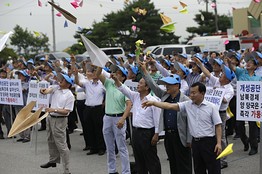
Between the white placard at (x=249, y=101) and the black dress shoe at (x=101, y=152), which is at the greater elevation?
the white placard at (x=249, y=101)

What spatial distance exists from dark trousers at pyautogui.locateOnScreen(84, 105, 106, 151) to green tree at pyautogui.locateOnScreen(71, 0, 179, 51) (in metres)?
33.3

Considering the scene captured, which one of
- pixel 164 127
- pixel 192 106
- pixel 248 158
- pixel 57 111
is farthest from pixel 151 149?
pixel 248 158

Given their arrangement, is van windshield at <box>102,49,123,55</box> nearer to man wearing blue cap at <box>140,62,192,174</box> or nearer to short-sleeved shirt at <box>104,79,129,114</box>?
short-sleeved shirt at <box>104,79,129,114</box>

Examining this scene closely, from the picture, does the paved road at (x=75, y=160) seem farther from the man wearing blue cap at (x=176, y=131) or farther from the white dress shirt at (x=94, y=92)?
the man wearing blue cap at (x=176, y=131)

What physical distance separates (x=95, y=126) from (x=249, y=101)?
415cm

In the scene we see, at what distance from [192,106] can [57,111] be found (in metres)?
2.72

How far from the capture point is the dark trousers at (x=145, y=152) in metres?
6.99

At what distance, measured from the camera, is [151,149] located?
6988 millimetres

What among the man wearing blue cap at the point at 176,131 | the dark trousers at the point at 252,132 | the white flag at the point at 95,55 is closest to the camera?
the man wearing blue cap at the point at 176,131

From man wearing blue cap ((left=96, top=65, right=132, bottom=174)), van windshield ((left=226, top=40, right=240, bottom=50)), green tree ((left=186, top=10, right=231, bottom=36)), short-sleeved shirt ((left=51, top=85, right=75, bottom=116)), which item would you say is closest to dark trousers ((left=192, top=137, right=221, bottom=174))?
man wearing blue cap ((left=96, top=65, right=132, bottom=174))

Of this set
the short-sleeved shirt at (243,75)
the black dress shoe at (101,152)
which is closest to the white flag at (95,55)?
the short-sleeved shirt at (243,75)

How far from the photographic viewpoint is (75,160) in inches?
390

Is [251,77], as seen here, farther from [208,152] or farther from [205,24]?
[205,24]

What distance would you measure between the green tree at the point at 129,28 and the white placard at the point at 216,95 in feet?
118
